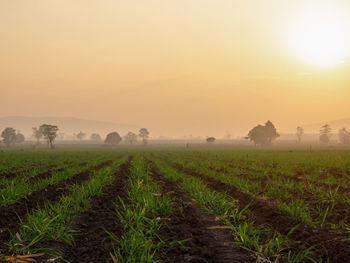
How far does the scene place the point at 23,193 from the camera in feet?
30.6

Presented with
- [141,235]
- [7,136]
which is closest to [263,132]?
[141,235]

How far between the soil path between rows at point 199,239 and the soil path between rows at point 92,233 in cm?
127

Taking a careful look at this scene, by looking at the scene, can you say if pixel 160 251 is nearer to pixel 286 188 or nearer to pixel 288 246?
pixel 288 246

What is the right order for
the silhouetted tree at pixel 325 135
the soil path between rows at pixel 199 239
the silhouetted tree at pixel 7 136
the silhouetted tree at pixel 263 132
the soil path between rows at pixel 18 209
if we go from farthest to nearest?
the silhouetted tree at pixel 7 136, the silhouetted tree at pixel 325 135, the silhouetted tree at pixel 263 132, the soil path between rows at pixel 18 209, the soil path between rows at pixel 199 239

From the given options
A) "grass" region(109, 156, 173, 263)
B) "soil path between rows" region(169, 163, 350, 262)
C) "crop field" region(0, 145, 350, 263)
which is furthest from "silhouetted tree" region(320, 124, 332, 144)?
"grass" region(109, 156, 173, 263)

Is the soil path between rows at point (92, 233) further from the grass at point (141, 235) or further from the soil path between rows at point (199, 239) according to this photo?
the soil path between rows at point (199, 239)

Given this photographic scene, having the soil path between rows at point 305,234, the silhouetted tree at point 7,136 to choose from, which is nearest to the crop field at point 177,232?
the soil path between rows at point 305,234

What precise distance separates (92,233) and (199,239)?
8.39 feet

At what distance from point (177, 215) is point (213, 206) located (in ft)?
4.34

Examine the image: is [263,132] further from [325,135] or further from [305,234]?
[305,234]

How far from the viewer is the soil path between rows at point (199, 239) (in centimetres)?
427

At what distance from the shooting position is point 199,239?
16.5 feet

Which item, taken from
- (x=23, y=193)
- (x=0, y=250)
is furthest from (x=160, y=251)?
(x=23, y=193)

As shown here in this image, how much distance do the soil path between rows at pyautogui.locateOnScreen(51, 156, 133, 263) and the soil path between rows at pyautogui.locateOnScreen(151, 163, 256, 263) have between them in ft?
4.18
